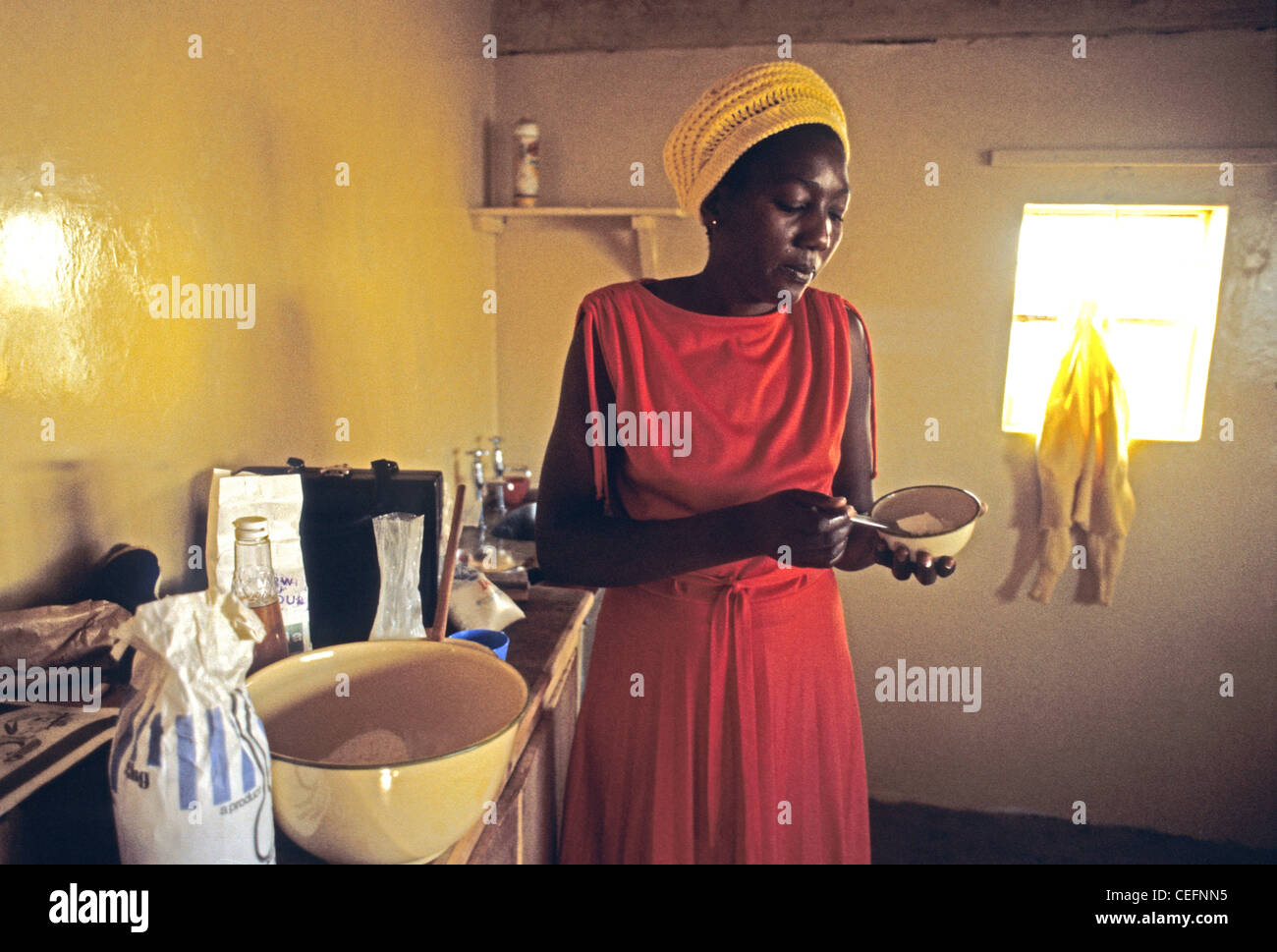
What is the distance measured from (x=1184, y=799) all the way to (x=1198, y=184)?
80.5 inches

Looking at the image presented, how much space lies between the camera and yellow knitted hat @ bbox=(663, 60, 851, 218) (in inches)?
39.8

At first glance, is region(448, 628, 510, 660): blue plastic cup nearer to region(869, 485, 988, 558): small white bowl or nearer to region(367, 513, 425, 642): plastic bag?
region(367, 513, 425, 642): plastic bag

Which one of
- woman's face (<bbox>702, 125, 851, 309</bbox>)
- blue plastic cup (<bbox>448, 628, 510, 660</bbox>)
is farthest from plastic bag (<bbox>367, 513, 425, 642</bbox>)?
woman's face (<bbox>702, 125, 851, 309</bbox>)

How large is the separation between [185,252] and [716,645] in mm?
904

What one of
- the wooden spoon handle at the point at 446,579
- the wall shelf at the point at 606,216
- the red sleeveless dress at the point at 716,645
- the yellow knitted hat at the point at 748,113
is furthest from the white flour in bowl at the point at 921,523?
the wall shelf at the point at 606,216

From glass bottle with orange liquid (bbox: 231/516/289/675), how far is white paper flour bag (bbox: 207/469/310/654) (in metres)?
0.10

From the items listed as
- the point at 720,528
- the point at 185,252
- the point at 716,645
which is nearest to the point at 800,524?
the point at 720,528

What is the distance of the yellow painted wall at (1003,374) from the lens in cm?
242

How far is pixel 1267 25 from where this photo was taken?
2.35 meters

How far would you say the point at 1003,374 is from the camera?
257 cm

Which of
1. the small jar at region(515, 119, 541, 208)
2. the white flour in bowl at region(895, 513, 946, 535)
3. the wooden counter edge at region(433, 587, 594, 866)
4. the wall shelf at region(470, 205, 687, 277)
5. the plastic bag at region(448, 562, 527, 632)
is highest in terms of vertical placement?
the small jar at region(515, 119, 541, 208)

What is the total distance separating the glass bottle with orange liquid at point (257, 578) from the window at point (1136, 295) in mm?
2388

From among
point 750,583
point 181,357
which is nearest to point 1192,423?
point 750,583

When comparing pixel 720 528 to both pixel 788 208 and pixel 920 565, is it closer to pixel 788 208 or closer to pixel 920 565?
pixel 920 565
